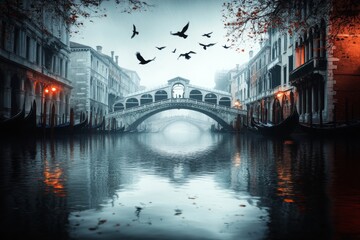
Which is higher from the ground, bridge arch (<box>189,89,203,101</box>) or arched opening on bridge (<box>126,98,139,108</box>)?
bridge arch (<box>189,89,203,101</box>)

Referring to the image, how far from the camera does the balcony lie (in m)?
17.2

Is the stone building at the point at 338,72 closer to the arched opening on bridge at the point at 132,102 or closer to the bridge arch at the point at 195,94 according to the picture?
the bridge arch at the point at 195,94

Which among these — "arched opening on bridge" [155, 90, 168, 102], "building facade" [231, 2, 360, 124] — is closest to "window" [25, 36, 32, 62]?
"building facade" [231, 2, 360, 124]

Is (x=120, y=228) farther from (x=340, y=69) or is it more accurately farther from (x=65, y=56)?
(x=65, y=56)

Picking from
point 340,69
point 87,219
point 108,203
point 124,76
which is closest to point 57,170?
point 108,203

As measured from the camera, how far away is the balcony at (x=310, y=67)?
17156mm

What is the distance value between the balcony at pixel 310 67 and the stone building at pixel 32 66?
10980 mm

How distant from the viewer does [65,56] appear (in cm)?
2862

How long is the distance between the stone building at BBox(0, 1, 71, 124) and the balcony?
10980 millimetres

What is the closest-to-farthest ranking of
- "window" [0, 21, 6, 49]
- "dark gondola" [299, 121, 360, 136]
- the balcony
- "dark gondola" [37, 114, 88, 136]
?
"dark gondola" [299, 121, 360, 136]
"dark gondola" [37, 114, 88, 136]
the balcony
"window" [0, 21, 6, 49]

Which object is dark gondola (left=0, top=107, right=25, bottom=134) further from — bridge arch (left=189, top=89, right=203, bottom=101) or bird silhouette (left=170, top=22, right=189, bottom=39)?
bridge arch (left=189, top=89, right=203, bottom=101)

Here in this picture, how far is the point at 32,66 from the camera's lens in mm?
21688

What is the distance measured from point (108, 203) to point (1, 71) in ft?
57.0

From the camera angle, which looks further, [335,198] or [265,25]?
[265,25]
